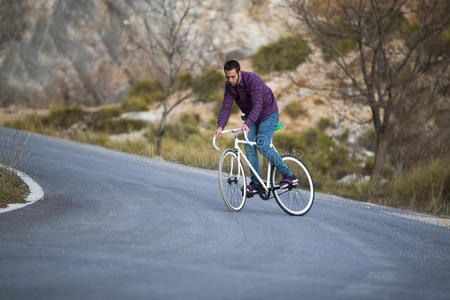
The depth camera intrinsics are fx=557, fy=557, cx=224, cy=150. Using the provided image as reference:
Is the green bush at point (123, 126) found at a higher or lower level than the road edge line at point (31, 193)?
higher

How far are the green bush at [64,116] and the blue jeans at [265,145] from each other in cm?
2060

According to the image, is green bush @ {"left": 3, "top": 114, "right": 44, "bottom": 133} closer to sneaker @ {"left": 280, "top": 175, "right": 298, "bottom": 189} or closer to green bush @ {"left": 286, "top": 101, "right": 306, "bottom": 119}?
green bush @ {"left": 286, "top": 101, "right": 306, "bottom": 119}

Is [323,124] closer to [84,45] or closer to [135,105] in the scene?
[135,105]

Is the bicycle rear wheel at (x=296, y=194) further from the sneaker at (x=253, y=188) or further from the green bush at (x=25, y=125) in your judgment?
the green bush at (x=25, y=125)

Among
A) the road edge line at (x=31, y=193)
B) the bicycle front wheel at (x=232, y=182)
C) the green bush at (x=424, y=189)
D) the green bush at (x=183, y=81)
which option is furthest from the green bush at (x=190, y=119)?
the bicycle front wheel at (x=232, y=182)

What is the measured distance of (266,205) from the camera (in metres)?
9.22

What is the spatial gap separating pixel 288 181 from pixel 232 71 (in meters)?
1.77

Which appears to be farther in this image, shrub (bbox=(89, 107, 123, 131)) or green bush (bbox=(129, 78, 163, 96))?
green bush (bbox=(129, 78, 163, 96))

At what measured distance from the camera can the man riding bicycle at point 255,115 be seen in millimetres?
7688

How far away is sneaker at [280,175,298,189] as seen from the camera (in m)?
7.95

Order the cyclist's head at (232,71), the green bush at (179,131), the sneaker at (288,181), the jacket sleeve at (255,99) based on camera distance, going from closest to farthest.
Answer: the cyclist's head at (232,71), the jacket sleeve at (255,99), the sneaker at (288,181), the green bush at (179,131)

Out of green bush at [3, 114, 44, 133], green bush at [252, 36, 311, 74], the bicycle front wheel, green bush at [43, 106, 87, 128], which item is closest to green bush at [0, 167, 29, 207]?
the bicycle front wheel

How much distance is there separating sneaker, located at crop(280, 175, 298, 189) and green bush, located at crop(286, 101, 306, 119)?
19729 millimetres

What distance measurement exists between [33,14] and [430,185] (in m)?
27.0
